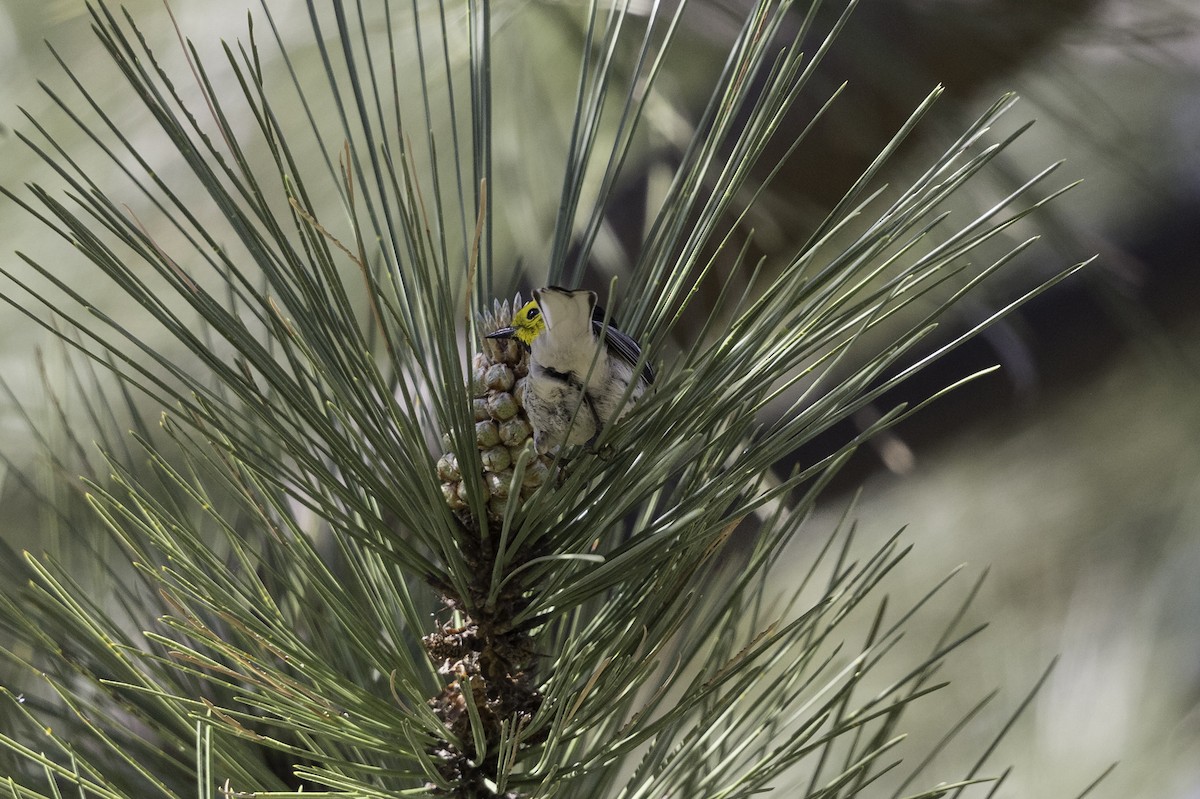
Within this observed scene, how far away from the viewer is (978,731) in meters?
1.35

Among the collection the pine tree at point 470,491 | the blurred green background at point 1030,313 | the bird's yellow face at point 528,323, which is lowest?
the pine tree at point 470,491

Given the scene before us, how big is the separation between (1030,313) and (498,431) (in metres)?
0.89

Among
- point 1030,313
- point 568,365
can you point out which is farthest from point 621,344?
point 1030,313

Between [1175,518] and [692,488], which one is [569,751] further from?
[1175,518]

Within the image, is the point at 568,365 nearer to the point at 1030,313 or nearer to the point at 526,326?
the point at 526,326

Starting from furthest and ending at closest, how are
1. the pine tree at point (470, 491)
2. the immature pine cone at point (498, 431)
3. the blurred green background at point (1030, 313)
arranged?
the blurred green background at point (1030, 313)
the immature pine cone at point (498, 431)
the pine tree at point (470, 491)

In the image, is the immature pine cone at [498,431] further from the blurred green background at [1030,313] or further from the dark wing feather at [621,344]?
the blurred green background at [1030,313]

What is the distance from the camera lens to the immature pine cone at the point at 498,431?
19.3 inches

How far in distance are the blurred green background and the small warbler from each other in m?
0.44

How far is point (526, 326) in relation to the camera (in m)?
0.50

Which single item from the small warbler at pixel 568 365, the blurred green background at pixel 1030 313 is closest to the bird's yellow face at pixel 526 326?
the small warbler at pixel 568 365

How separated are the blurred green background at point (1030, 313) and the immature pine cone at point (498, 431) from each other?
0.39m

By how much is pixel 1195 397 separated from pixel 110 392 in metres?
1.28

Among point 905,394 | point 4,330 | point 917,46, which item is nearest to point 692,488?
point 917,46
